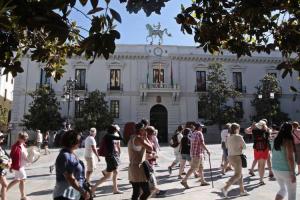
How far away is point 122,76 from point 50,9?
3232 centimetres

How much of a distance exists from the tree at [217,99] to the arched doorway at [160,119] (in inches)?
141

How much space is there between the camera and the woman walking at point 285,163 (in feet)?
19.9

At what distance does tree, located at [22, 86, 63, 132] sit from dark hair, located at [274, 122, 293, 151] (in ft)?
83.5

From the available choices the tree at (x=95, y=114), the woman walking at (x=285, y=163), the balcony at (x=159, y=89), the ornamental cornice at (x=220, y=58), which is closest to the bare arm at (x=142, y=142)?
the woman walking at (x=285, y=163)

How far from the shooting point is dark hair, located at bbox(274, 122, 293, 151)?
20.4 ft

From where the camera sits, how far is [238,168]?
27.3 feet

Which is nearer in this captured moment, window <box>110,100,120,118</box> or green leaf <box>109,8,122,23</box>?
green leaf <box>109,8,122,23</box>

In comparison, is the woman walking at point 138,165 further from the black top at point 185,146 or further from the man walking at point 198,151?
the black top at point 185,146

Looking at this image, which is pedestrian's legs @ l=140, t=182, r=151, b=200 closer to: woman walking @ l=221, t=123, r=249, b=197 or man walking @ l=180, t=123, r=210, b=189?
woman walking @ l=221, t=123, r=249, b=197

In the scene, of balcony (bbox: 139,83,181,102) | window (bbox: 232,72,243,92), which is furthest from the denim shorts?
window (bbox: 232,72,243,92)

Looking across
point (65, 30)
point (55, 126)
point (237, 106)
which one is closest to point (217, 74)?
point (237, 106)

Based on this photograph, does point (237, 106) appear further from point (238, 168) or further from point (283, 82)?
point (238, 168)

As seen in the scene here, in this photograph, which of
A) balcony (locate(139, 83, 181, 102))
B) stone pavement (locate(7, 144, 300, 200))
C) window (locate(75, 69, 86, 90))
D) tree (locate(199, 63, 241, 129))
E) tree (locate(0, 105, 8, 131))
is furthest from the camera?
tree (locate(0, 105, 8, 131))

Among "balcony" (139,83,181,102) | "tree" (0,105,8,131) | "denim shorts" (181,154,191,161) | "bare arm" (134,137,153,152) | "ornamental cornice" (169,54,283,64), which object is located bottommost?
"denim shorts" (181,154,191,161)
